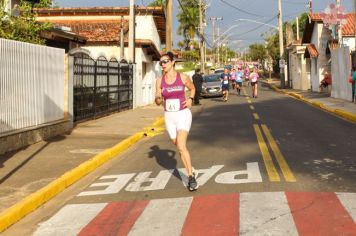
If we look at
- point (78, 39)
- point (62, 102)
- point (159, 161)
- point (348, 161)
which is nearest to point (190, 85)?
point (159, 161)

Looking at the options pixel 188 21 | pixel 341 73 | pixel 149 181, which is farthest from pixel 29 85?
pixel 188 21

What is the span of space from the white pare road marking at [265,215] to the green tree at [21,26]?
897cm

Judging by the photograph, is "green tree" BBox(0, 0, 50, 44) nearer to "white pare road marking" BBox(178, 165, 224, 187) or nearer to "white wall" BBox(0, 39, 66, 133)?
"white wall" BBox(0, 39, 66, 133)

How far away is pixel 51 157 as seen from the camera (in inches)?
401

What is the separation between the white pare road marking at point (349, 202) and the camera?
19.2 ft

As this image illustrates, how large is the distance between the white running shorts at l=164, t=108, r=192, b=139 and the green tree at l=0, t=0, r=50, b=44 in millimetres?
7368

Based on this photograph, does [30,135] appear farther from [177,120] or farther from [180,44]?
[180,44]

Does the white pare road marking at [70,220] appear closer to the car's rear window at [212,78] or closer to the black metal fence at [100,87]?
the black metal fence at [100,87]

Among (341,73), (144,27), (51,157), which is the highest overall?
(144,27)

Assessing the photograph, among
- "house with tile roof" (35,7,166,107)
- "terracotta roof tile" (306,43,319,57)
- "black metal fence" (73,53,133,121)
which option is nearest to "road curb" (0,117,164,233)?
"black metal fence" (73,53,133,121)

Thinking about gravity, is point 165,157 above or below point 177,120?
below

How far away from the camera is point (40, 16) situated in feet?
128

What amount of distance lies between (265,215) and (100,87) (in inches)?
564

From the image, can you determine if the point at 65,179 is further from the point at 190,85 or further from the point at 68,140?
the point at 68,140
